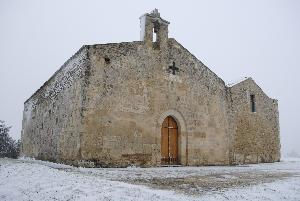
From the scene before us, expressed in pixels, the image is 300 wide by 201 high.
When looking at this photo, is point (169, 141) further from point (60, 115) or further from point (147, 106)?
point (60, 115)

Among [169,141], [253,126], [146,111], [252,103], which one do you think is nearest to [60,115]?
[146,111]

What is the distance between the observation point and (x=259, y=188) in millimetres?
5535

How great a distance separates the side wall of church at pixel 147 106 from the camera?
35.0 feet

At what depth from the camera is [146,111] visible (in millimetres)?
11922

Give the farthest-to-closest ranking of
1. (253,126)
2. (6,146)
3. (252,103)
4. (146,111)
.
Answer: (6,146) → (252,103) → (253,126) → (146,111)

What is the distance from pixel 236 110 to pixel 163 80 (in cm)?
528

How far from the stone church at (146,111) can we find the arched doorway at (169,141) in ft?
0.14

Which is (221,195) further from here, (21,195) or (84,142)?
(84,142)

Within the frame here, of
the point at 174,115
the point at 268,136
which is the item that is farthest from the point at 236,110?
the point at 174,115

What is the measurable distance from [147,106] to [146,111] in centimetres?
21

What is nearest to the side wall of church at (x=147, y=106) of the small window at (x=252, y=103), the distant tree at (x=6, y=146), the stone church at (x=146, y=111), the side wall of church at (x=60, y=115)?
the stone church at (x=146, y=111)

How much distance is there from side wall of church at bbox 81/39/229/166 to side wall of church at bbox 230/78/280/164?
1166mm

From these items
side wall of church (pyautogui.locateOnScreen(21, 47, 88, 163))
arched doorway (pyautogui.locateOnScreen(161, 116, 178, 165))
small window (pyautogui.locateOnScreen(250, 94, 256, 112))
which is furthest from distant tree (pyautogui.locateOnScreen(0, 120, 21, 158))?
small window (pyautogui.locateOnScreen(250, 94, 256, 112))

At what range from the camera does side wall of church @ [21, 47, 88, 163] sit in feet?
35.3
